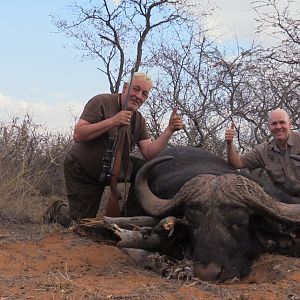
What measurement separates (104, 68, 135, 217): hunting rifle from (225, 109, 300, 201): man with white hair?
1224 mm

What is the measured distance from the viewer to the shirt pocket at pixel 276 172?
7.16 metres

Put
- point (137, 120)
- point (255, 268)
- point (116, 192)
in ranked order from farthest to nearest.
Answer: point (137, 120) → point (116, 192) → point (255, 268)

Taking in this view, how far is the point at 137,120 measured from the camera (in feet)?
22.7

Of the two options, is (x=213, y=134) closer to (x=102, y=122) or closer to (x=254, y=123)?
(x=254, y=123)

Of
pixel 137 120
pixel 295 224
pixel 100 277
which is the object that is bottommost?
pixel 100 277

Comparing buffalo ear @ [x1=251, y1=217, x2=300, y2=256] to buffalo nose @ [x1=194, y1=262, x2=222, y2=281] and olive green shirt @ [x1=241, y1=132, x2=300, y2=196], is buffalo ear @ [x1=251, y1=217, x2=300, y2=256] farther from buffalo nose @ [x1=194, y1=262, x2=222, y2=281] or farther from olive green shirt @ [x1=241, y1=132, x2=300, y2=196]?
olive green shirt @ [x1=241, y1=132, x2=300, y2=196]

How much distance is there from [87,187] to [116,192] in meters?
0.85

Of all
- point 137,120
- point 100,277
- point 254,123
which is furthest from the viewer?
point 254,123

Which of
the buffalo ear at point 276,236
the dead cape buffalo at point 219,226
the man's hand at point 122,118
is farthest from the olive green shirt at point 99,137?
the buffalo ear at point 276,236

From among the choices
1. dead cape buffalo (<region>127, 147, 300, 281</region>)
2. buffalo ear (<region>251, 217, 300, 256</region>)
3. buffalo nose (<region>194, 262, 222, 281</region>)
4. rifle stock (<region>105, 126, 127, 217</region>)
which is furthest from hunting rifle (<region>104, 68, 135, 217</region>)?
buffalo nose (<region>194, 262, 222, 281</region>)

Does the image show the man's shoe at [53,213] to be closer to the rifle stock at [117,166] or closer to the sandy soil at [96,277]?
the sandy soil at [96,277]

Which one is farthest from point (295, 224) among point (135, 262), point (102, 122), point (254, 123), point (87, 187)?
point (254, 123)

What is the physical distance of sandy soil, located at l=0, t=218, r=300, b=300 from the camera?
12.1 feet

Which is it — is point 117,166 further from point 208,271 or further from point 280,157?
point 208,271
